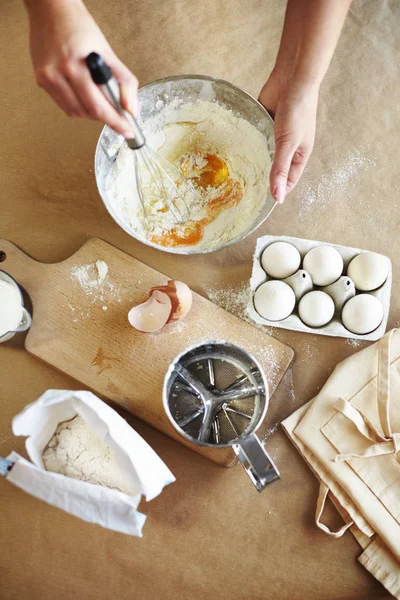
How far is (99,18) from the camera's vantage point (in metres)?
1.03

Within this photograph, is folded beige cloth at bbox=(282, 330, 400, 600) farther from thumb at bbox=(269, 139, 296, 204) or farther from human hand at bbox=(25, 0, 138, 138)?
human hand at bbox=(25, 0, 138, 138)

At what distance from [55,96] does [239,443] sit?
550mm

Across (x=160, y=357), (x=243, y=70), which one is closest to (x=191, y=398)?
(x=160, y=357)

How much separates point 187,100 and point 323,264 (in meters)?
0.40

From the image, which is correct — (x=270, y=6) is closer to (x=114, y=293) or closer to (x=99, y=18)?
(x=99, y=18)

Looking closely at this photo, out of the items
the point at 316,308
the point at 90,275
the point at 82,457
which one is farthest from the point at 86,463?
the point at 316,308

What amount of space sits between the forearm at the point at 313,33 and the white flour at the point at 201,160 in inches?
5.6

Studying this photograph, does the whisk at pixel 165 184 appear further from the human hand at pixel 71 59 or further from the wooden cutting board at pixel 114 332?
the human hand at pixel 71 59

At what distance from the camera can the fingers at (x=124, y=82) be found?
2.09ft

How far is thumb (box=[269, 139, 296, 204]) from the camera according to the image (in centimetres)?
77

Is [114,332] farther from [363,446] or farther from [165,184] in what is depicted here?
[363,446]

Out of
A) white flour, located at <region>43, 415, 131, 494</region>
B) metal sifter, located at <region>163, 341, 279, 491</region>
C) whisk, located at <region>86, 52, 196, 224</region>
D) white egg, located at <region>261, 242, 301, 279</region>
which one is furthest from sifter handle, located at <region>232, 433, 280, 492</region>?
whisk, located at <region>86, 52, 196, 224</region>

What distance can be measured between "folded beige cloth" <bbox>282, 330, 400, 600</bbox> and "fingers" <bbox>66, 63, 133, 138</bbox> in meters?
0.57

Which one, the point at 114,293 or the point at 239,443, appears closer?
the point at 239,443
